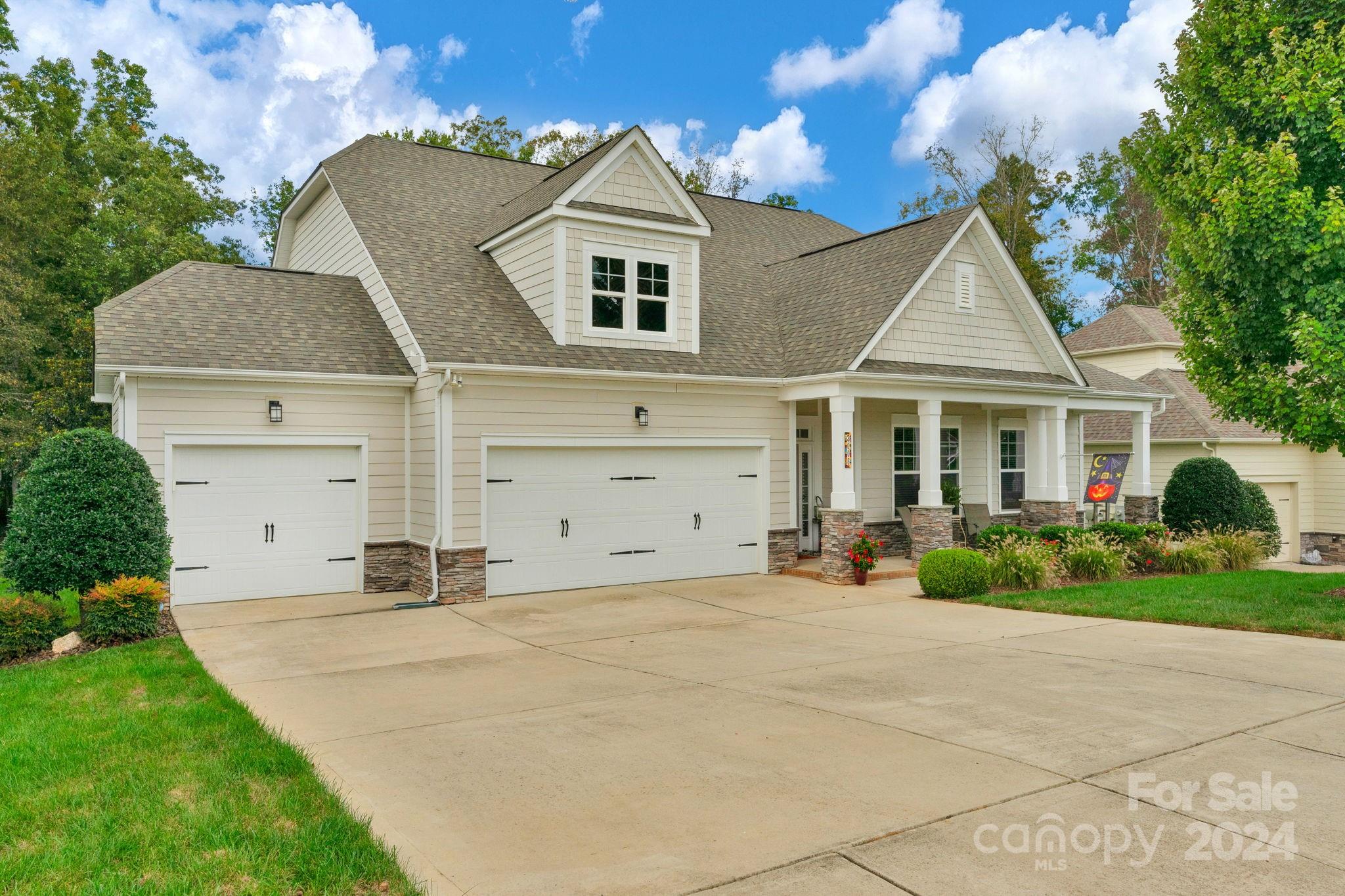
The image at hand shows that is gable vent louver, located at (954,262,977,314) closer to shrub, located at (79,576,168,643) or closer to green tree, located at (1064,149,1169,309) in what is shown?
shrub, located at (79,576,168,643)

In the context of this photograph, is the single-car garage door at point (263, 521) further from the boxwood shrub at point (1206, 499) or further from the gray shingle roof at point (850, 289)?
the boxwood shrub at point (1206, 499)

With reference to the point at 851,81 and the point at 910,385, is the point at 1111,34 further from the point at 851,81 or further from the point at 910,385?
the point at 910,385

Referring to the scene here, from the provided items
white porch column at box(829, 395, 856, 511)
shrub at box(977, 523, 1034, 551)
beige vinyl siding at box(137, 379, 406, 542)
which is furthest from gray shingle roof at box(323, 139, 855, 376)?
shrub at box(977, 523, 1034, 551)

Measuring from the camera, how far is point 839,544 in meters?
14.0

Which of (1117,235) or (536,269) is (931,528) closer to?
(536,269)

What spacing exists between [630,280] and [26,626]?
29.6ft

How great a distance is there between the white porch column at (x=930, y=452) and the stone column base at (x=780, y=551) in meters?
2.31

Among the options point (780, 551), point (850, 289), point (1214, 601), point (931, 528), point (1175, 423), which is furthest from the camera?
point (1175, 423)

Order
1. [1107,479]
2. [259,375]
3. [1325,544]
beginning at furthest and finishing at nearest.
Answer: [1325,544], [1107,479], [259,375]

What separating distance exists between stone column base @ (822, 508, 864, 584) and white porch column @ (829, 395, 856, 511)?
5.8 inches

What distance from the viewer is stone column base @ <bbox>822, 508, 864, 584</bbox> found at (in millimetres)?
13953

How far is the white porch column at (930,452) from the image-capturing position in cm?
1459

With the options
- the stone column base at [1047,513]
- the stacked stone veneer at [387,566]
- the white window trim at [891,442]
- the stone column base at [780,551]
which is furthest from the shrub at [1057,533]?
the stacked stone veneer at [387,566]

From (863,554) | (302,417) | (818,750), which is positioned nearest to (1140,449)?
(863,554)
